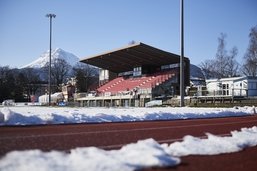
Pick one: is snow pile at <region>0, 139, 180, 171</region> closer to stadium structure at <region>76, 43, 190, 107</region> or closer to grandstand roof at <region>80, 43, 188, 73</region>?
stadium structure at <region>76, 43, 190, 107</region>

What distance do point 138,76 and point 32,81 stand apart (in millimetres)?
67674

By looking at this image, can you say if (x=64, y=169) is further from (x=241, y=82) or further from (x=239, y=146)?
(x=241, y=82)

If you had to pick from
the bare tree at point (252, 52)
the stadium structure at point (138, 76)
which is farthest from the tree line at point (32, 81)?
the bare tree at point (252, 52)

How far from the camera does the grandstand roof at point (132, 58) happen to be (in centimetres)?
5344

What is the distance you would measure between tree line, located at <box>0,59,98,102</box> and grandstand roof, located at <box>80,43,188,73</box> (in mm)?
30144

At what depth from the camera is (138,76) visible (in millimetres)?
65062

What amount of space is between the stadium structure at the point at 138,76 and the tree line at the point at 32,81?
1139 inches

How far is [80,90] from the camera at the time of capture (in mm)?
99000

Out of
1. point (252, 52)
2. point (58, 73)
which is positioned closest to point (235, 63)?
point (252, 52)

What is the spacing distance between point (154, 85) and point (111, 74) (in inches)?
965

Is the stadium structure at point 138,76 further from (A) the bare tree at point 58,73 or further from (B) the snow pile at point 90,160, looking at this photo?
(A) the bare tree at point 58,73

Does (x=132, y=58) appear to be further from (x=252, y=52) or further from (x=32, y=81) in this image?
(x=32, y=81)

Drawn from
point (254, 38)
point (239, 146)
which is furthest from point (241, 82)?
point (239, 146)

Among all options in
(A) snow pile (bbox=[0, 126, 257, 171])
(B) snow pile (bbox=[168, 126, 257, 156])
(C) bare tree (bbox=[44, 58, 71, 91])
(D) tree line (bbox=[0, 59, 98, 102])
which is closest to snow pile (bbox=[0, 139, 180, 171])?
(A) snow pile (bbox=[0, 126, 257, 171])
